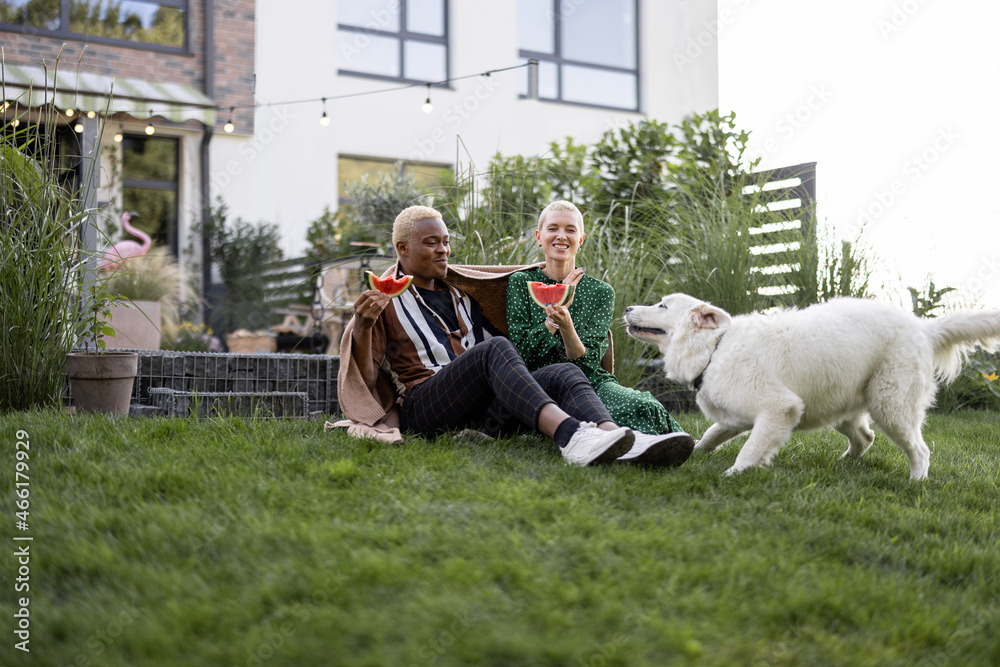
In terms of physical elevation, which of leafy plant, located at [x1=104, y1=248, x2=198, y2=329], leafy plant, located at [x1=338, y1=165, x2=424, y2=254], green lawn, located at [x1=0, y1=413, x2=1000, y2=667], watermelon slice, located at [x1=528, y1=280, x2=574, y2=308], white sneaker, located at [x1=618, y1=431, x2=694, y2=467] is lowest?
green lawn, located at [x1=0, y1=413, x2=1000, y2=667]

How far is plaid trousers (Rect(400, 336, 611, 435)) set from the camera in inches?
123

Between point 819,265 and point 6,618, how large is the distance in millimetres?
5158

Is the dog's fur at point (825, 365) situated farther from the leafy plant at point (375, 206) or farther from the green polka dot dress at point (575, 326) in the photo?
the leafy plant at point (375, 206)

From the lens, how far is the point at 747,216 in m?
5.41

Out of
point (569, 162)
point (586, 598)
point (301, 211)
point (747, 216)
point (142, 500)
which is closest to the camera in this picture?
point (586, 598)

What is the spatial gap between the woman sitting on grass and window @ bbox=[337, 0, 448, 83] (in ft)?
31.9

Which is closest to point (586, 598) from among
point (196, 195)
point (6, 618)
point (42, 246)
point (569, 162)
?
point (6, 618)

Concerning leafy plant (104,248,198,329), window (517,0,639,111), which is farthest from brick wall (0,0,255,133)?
window (517,0,639,111)

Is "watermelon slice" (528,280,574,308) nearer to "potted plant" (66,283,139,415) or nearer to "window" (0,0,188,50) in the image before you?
"potted plant" (66,283,139,415)

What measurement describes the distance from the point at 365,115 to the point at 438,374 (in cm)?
991

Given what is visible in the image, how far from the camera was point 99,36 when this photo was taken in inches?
420

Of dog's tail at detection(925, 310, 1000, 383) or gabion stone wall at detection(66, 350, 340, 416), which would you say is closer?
dog's tail at detection(925, 310, 1000, 383)

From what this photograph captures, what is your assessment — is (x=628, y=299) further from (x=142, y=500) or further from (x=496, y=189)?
(x=142, y=500)

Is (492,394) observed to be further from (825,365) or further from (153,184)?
(153,184)
